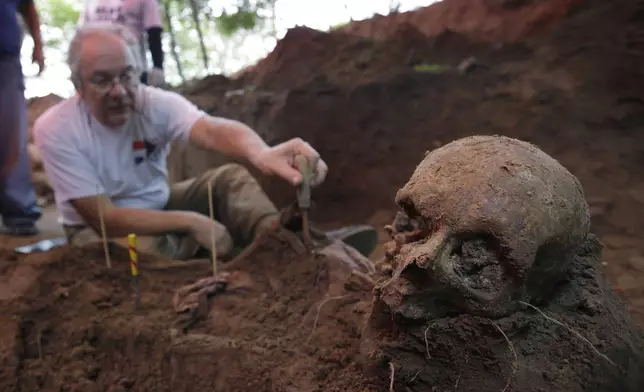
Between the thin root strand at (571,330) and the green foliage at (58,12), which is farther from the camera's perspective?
the green foliage at (58,12)

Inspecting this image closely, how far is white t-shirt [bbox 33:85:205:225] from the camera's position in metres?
2.04

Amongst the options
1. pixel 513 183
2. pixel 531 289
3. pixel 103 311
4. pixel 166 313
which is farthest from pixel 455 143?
pixel 103 311

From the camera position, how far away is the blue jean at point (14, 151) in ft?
9.09

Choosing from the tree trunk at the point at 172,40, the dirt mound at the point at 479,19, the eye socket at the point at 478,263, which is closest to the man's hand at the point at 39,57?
the tree trunk at the point at 172,40

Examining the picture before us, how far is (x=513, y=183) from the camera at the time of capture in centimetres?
98

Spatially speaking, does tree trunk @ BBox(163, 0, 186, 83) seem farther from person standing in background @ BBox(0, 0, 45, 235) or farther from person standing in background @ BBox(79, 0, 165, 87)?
person standing in background @ BBox(0, 0, 45, 235)

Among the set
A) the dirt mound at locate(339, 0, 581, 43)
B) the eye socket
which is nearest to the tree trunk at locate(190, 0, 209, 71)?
the dirt mound at locate(339, 0, 581, 43)

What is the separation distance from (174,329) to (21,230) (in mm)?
1906

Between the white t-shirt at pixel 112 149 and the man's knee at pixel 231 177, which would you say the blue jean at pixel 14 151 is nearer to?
the white t-shirt at pixel 112 149

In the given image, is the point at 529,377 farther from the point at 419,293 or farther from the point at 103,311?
the point at 103,311

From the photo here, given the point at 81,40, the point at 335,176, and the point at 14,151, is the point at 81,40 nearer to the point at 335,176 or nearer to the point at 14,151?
the point at 14,151

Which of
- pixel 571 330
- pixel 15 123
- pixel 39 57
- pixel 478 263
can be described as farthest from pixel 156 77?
pixel 571 330

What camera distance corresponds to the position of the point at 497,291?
0.99m

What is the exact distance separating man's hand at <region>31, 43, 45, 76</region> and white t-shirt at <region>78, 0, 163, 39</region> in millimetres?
270
